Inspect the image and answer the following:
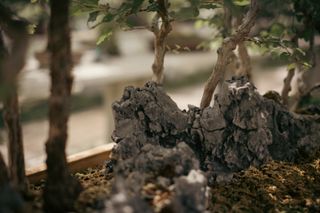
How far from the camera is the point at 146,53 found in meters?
12.5

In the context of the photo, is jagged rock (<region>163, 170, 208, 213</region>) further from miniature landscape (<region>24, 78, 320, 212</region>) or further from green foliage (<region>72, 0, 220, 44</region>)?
green foliage (<region>72, 0, 220, 44</region>)

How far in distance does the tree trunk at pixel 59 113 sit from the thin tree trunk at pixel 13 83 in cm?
14

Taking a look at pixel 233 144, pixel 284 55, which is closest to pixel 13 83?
pixel 233 144

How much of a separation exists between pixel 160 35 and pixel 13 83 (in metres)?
1.35

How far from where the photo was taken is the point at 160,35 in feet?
9.43

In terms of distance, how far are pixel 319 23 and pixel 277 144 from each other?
1.05 meters

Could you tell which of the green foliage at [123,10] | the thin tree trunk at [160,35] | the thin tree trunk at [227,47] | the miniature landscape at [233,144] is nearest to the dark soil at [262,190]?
the miniature landscape at [233,144]

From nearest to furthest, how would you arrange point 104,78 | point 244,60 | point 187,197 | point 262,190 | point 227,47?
point 187,197
point 262,190
point 227,47
point 244,60
point 104,78

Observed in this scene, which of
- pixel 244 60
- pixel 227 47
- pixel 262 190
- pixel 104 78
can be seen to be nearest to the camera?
pixel 262 190

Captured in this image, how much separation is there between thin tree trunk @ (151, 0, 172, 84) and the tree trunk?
33.8 inches

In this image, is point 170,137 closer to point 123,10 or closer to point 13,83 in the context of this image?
point 123,10

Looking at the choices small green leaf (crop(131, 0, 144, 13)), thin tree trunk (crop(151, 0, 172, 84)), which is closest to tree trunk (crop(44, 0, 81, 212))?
small green leaf (crop(131, 0, 144, 13))

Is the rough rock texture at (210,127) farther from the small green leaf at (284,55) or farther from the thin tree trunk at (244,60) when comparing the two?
the thin tree trunk at (244,60)

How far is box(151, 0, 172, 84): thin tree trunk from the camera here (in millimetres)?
2658
